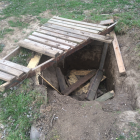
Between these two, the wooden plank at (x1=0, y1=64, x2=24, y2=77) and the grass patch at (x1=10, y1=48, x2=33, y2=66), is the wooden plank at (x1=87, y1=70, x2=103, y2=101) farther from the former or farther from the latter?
the wooden plank at (x1=0, y1=64, x2=24, y2=77)

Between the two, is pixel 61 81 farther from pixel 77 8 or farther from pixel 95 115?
pixel 77 8

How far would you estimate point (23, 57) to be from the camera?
406 centimetres

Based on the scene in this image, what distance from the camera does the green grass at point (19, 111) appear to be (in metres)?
2.71

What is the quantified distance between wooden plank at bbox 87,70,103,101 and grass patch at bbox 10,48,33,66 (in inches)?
100

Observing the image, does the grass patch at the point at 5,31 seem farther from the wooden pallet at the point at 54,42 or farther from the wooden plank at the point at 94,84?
the wooden plank at the point at 94,84

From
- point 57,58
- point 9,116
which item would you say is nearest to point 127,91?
point 57,58

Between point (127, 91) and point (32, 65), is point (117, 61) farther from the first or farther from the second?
point (32, 65)

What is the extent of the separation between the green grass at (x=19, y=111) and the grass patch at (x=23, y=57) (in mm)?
864

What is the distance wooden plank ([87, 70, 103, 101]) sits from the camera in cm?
490

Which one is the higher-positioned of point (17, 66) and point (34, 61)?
point (17, 66)

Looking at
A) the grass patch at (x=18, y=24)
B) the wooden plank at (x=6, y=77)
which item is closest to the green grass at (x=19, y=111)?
the wooden plank at (x=6, y=77)

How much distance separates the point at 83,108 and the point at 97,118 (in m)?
0.43

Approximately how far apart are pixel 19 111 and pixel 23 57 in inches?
69.2

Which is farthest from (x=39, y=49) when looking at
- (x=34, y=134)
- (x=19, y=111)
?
(x=34, y=134)
